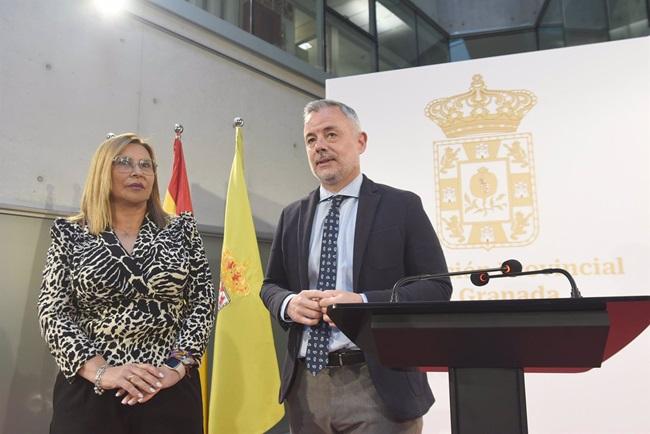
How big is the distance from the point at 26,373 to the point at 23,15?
1.82 m

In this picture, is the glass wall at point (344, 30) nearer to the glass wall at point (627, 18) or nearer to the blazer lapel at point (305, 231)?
the glass wall at point (627, 18)

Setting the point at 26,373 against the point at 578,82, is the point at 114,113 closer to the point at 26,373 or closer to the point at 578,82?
the point at 26,373

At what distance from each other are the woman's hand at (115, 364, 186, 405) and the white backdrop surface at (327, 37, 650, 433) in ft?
4.30

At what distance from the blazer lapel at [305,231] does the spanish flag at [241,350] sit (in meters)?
1.35

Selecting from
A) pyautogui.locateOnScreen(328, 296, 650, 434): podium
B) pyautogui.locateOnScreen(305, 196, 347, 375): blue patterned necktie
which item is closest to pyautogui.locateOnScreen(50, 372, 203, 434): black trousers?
pyautogui.locateOnScreen(305, 196, 347, 375): blue patterned necktie

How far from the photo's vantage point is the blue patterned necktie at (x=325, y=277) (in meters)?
1.37

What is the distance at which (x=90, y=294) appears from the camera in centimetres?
162

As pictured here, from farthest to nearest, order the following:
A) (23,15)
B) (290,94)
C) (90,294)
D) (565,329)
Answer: (290,94), (23,15), (90,294), (565,329)

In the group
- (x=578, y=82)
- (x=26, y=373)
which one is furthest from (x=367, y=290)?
(x=26, y=373)

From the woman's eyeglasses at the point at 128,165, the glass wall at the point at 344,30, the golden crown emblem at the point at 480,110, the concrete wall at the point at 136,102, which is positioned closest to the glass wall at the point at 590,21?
the glass wall at the point at 344,30

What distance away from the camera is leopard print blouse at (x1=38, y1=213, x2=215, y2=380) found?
159cm

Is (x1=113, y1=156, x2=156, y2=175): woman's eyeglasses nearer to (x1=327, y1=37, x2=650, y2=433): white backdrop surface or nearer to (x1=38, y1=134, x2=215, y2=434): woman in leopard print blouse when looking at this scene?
(x1=38, y1=134, x2=215, y2=434): woman in leopard print blouse

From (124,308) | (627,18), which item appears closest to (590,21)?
(627,18)

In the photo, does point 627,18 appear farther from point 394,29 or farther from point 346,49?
point 394,29
